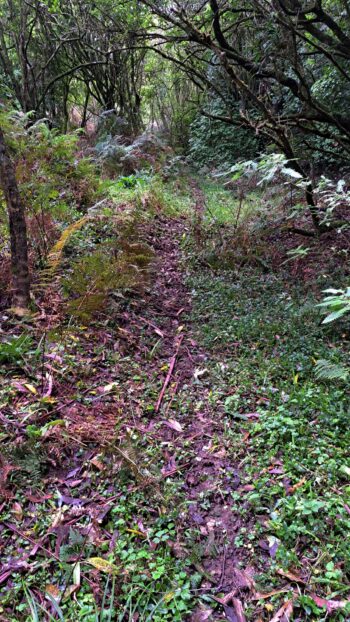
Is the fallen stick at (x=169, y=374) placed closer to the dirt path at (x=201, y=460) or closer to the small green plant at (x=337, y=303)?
the dirt path at (x=201, y=460)

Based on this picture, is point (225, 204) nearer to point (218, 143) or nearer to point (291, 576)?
point (218, 143)

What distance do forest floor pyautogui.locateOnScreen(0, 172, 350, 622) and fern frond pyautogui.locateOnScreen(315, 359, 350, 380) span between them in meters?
0.10

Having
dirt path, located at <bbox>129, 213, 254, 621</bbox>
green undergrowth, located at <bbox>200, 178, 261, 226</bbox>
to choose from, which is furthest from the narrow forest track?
green undergrowth, located at <bbox>200, 178, 261, 226</bbox>

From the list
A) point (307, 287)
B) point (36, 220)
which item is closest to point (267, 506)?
point (307, 287)

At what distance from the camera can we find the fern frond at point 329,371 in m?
2.67

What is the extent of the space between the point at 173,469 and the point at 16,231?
7.71 feet

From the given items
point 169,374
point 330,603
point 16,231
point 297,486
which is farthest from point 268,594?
point 16,231

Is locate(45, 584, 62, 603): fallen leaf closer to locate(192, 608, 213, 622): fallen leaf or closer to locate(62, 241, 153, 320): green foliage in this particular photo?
locate(192, 608, 213, 622): fallen leaf

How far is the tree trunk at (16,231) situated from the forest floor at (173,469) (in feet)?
0.75

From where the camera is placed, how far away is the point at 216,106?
1241 cm

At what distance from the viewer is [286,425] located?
2.62m

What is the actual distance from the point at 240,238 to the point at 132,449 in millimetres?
3787

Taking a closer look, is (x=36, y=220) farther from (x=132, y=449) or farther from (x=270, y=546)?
(x=270, y=546)

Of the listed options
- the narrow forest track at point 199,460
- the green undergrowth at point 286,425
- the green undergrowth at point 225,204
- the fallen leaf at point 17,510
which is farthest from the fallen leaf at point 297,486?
the green undergrowth at point 225,204
